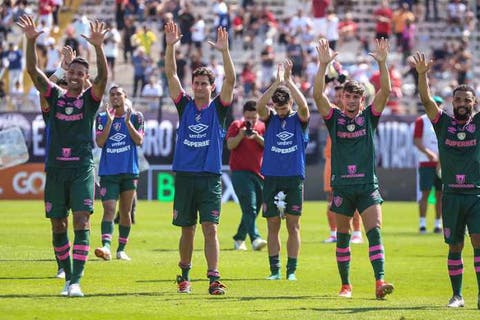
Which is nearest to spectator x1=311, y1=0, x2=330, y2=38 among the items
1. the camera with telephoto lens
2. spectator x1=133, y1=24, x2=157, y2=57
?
spectator x1=133, y1=24, x2=157, y2=57

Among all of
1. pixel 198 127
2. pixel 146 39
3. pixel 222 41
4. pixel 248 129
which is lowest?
pixel 248 129

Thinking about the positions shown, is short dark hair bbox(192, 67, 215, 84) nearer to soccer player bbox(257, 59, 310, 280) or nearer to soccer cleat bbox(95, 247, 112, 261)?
soccer player bbox(257, 59, 310, 280)

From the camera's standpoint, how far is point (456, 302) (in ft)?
44.7

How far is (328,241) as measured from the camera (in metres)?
22.3

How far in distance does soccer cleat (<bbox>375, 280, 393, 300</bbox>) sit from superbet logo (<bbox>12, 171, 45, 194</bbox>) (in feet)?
67.9

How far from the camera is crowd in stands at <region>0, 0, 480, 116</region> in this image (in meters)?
38.8

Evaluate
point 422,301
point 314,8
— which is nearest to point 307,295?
point 422,301

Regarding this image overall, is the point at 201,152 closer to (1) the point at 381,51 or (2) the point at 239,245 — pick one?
(1) the point at 381,51

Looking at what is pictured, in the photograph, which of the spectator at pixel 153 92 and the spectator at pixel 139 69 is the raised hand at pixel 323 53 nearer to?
the spectator at pixel 153 92

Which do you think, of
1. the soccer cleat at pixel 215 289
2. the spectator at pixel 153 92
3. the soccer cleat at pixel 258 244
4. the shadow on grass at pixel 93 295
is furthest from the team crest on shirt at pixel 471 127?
the spectator at pixel 153 92

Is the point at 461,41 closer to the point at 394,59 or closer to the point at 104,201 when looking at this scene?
the point at 394,59

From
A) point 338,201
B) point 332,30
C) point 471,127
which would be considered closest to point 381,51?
point 471,127

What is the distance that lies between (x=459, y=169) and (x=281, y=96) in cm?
318

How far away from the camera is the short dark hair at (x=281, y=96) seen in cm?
1603
